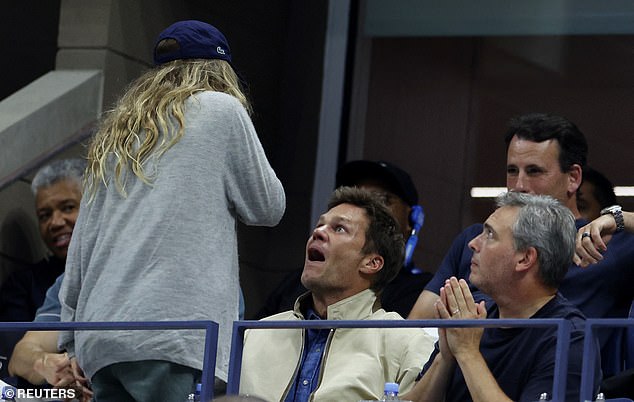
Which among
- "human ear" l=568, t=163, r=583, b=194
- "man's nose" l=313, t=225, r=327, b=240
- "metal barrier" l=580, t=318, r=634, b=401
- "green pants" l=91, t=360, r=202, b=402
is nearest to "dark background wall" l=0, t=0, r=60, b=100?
"man's nose" l=313, t=225, r=327, b=240

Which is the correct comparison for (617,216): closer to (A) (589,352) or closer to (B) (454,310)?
(B) (454,310)

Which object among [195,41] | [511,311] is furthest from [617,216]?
[195,41]

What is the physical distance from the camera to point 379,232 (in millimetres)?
6113

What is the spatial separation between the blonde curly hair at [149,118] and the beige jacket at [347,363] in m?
0.83

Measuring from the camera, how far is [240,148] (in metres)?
5.11

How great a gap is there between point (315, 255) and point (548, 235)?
0.98 m

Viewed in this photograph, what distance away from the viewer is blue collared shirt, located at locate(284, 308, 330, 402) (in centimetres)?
546

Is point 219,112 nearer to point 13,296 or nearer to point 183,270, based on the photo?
point 183,270

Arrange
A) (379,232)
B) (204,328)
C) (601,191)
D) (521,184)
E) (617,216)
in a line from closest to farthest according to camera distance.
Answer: (204,328)
(617,216)
(379,232)
(521,184)
(601,191)

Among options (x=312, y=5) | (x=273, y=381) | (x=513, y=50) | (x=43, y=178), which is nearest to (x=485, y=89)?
(x=513, y=50)

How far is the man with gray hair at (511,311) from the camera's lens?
4.91m

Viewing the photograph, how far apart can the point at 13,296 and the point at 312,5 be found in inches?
116

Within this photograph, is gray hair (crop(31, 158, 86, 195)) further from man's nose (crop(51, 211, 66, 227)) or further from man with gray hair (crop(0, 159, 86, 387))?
man's nose (crop(51, 211, 66, 227))

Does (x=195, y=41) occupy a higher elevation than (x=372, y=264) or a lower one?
higher
